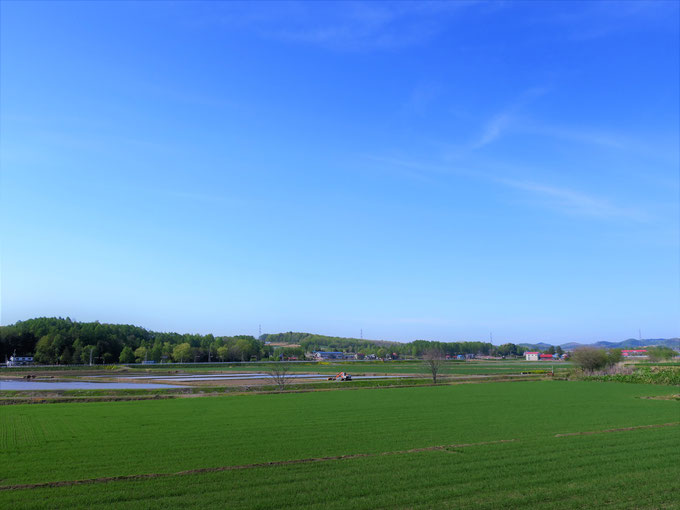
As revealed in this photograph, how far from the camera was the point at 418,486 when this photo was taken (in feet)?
48.2

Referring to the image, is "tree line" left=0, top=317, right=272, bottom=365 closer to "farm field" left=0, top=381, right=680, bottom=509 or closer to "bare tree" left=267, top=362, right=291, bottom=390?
"bare tree" left=267, top=362, right=291, bottom=390

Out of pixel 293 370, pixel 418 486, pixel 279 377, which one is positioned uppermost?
pixel 418 486

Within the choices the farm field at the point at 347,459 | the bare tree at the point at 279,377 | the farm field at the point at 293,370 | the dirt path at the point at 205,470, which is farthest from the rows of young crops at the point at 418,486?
the farm field at the point at 293,370

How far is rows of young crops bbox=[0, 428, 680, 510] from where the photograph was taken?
43.0ft

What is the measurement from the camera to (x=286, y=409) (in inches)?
1486

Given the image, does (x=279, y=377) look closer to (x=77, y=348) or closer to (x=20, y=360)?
(x=77, y=348)

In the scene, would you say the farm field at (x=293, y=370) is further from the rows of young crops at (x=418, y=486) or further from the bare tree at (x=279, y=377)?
the rows of young crops at (x=418, y=486)

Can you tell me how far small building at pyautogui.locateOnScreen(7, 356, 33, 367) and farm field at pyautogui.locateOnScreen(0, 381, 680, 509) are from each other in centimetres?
13539

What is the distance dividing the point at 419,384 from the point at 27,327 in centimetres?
17664

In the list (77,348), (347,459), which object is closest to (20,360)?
(77,348)

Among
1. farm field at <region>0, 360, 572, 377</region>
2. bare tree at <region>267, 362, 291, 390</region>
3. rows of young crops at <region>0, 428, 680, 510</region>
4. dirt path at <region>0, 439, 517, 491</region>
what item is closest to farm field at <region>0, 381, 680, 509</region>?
rows of young crops at <region>0, 428, 680, 510</region>

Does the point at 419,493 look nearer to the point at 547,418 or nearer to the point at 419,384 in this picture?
the point at 547,418

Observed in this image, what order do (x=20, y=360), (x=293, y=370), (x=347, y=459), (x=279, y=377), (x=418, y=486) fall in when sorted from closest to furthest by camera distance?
(x=418, y=486) < (x=347, y=459) < (x=279, y=377) < (x=293, y=370) < (x=20, y=360)

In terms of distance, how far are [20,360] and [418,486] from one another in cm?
17110
